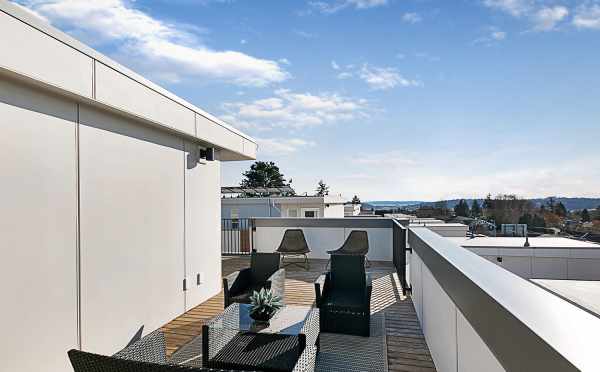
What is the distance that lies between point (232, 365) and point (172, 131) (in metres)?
3.03

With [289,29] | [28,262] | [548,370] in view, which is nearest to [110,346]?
[28,262]

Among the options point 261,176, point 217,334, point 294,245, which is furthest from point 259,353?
point 261,176

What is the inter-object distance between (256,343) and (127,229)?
6.30 ft

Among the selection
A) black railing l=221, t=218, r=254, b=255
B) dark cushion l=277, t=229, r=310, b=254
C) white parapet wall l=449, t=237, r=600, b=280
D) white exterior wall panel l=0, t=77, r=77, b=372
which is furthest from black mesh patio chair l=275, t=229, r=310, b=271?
white exterior wall panel l=0, t=77, r=77, b=372

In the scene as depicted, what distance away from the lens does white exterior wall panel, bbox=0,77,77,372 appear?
8.31 feet

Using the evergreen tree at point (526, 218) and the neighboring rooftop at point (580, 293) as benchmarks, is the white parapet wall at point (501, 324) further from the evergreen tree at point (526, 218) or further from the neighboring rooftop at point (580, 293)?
the evergreen tree at point (526, 218)

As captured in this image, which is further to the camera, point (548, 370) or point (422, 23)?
point (422, 23)

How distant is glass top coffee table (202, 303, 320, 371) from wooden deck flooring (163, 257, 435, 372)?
0.86 metres

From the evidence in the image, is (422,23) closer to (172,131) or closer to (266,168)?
(172,131)

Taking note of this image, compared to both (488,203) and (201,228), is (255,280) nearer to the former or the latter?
(201,228)

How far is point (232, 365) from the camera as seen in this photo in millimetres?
2709

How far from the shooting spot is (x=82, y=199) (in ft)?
10.5

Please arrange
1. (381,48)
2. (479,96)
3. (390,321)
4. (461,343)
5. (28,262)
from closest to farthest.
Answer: (461,343)
(28,262)
(390,321)
(381,48)
(479,96)

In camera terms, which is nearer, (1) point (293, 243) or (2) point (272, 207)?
(1) point (293, 243)
